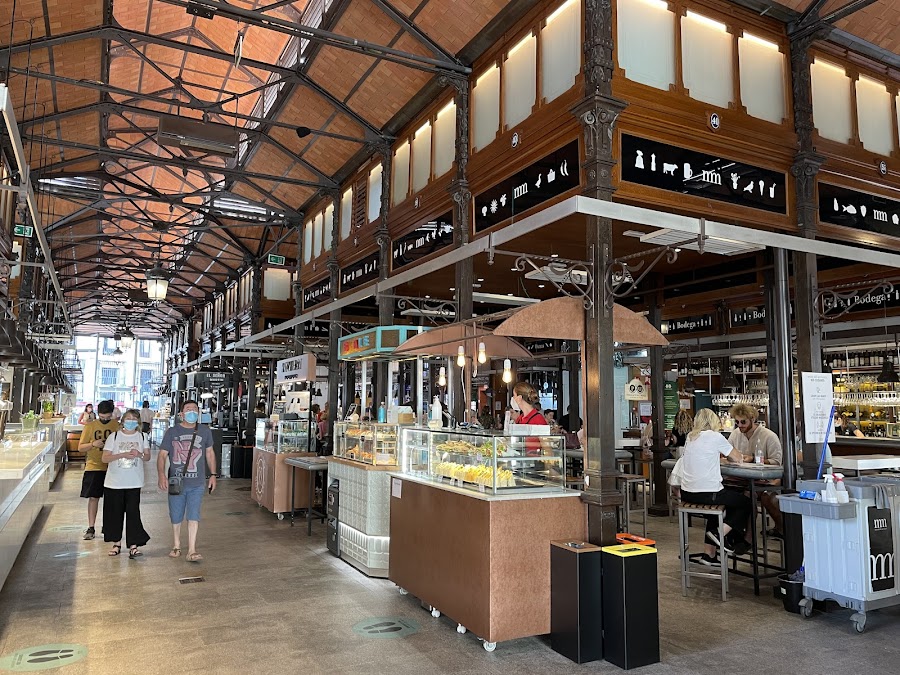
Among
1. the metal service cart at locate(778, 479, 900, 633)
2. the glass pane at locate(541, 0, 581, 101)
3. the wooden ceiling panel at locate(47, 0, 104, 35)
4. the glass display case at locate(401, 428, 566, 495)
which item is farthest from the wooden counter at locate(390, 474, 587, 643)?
the wooden ceiling panel at locate(47, 0, 104, 35)

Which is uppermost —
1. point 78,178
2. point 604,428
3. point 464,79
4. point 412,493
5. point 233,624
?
point 78,178

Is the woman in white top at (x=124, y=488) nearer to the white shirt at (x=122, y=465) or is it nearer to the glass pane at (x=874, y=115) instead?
the white shirt at (x=122, y=465)

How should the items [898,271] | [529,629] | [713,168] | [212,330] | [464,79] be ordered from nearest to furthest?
[529,629] < [713,168] < [464,79] < [898,271] < [212,330]

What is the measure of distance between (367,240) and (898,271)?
7708 mm

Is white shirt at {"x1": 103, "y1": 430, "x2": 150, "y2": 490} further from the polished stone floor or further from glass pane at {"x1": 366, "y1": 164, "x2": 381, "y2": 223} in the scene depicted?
glass pane at {"x1": 366, "y1": 164, "x2": 381, "y2": 223}

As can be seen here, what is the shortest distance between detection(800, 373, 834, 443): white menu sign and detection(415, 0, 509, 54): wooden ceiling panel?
4.97 metres

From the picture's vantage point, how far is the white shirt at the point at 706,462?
21.1ft

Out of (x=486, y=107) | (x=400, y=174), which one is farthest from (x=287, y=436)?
(x=486, y=107)

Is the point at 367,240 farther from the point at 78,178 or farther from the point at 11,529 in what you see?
the point at 78,178

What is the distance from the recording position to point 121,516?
25.3 feet

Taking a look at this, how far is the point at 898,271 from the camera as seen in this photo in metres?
8.97

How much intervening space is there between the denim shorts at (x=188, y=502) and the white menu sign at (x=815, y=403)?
6447mm

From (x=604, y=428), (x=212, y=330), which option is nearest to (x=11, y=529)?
(x=604, y=428)

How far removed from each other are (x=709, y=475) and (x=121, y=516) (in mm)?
6532
